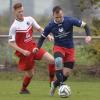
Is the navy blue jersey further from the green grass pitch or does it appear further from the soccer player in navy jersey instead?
the green grass pitch

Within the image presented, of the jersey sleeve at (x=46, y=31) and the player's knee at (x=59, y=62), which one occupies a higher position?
the jersey sleeve at (x=46, y=31)

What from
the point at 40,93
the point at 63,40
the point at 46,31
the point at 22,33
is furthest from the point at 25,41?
the point at 40,93

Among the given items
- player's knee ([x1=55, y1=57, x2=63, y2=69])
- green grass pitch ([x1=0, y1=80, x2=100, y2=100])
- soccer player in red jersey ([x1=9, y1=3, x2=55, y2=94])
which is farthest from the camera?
soccer player in red jersey ([x1=9, y1=3, x2=55, y2=94])

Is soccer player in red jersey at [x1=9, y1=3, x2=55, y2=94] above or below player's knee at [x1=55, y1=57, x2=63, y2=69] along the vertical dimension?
above

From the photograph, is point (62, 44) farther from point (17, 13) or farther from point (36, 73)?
point (36, 73)

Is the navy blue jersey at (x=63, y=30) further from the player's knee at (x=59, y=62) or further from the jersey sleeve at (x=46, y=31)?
the player's knee at (x=59, y=62)

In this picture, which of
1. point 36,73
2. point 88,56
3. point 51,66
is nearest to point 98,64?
point 88,56

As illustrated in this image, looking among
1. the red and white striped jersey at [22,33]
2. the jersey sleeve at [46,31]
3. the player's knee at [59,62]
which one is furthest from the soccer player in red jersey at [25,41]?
the player's knee at [59,62]

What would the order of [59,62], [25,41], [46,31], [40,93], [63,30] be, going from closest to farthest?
[59,62] < [63,30] < [46,31] < [25,41] < [40,93]

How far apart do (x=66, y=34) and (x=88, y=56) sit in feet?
22.0

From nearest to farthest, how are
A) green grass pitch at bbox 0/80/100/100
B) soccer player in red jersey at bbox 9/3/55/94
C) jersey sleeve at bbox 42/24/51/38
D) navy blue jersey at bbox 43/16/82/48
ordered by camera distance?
green grass pitch at bbox 0/80/100/100, navy blue jersey at bbox 43/16/82/48, jersey sleeve at bbox 42/24/51/38, soccer player in red jersey at bbox 9/3/55/94

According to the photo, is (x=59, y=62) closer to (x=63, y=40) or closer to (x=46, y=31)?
(x=63, y=40)

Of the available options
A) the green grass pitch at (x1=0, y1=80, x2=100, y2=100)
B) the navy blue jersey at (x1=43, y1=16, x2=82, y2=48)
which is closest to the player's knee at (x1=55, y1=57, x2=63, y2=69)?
the navy blue jersey at (x1=43, y1=16, x2=82, y2=48)

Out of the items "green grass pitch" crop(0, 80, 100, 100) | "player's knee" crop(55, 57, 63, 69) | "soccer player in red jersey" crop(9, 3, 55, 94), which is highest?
"soccer player in red jersey" crop(9, 3, 55, 94)
